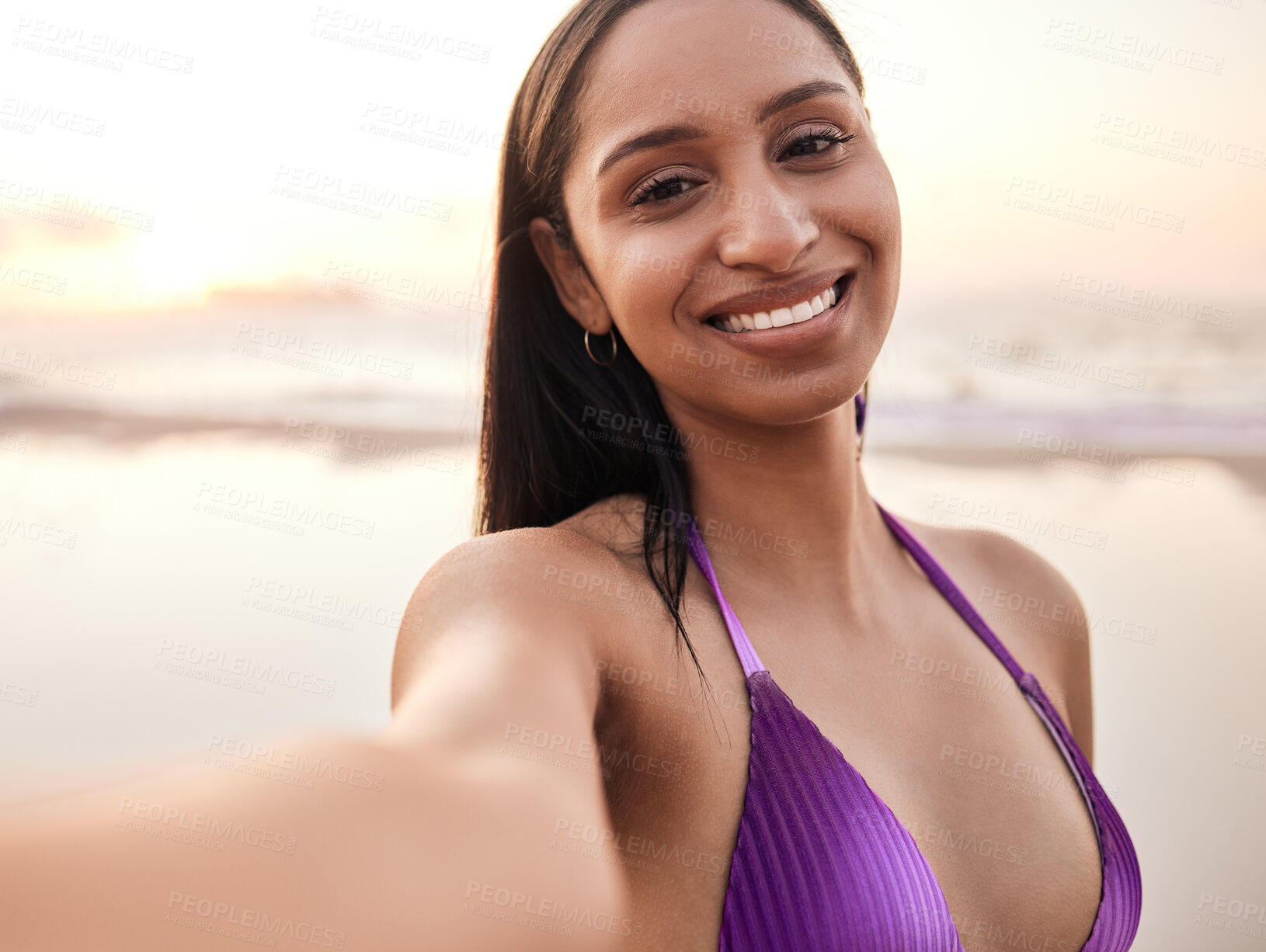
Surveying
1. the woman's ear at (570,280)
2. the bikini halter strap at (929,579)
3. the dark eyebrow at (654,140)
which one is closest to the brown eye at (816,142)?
the dark eyebrow at (654,140)

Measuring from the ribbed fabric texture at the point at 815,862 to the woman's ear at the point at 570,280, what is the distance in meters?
0.63

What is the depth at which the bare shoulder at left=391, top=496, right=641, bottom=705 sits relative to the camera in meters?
1.14

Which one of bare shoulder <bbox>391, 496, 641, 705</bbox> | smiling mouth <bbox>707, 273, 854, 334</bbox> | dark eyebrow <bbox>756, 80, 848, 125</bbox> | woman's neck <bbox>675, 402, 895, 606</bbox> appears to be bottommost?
bare shoulder <bbox>391, 496, 641, 705</bbox>

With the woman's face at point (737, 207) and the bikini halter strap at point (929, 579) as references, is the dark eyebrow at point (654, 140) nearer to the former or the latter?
the woman's face at point (737, 207)

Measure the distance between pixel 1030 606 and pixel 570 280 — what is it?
1.10 m

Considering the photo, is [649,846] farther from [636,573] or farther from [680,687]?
[636,573]

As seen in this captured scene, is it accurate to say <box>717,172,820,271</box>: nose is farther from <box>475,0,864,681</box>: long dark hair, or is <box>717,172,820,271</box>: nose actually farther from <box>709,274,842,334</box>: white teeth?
<box>475,0,864,681</box>: long dark hair

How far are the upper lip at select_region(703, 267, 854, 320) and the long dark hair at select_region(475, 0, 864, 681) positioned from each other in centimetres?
28

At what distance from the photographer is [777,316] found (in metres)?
1.43

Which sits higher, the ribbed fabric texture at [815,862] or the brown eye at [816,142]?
the brown eye at [816,142]

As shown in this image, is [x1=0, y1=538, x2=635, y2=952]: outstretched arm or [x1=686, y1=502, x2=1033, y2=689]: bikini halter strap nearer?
[x1=0, y1=538, x2=635, y2=952]: outstretched arm

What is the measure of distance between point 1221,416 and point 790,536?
6380 millimetres

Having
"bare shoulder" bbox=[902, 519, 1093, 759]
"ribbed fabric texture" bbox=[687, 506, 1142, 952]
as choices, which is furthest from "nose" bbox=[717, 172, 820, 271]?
"bare shoulder" bbox=[902, 519, 1093, 759]

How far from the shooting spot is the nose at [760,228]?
1368mm
